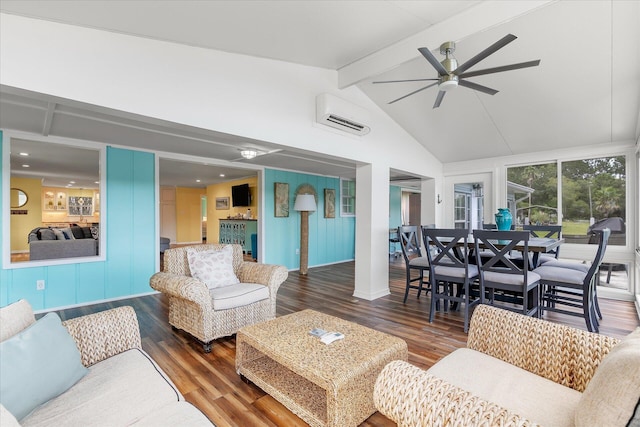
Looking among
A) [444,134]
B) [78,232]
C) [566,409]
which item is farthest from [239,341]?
[78,232]

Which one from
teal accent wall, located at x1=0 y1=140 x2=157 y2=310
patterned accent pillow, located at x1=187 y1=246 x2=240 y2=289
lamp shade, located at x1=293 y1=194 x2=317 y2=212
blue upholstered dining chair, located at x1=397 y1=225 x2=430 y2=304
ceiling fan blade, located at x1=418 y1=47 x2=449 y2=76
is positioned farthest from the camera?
lamp shade, located at x1=293 y1=194 x2=317 y2=212

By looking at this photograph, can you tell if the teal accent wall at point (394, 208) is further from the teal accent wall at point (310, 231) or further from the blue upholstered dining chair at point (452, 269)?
the blue upholstered dining chair at point (452, 269)

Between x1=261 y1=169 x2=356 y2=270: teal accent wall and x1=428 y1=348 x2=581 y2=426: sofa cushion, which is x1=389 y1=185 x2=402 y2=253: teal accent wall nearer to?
x1=261 y1=169 x2=356 y2=270: teal accent wall

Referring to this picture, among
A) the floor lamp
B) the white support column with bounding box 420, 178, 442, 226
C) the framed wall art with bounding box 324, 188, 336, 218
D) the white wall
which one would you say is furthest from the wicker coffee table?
the framed wall art with bounding box 324, 188, 336, 218

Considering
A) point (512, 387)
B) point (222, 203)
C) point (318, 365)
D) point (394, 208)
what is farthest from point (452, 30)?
point (222, 203)

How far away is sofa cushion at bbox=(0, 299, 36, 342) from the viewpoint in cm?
120

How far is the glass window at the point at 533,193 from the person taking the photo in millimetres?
4613

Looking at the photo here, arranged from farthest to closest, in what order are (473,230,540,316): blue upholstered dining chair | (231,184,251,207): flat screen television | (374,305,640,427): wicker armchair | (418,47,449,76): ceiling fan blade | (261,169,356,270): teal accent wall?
(231,184,251,207): flat screen television < (261,169,356,270): teal accent wall < (473,230,540,316): blue upholstered dining chair < (418,47,449,76): ceiling fan blade < (374,305,640,427): wicker armchair

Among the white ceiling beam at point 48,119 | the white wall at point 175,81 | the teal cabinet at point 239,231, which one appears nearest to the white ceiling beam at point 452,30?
the white wall at point 175,81

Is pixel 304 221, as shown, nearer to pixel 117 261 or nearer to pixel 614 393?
pixel 117 261

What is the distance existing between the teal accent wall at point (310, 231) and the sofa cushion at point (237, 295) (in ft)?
9.63

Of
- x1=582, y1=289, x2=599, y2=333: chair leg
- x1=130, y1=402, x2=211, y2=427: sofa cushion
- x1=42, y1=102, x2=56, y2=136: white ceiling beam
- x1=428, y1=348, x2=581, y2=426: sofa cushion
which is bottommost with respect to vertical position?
x1=582, y1=289, x2=599, y2=333: chair leg

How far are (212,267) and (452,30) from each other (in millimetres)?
3011

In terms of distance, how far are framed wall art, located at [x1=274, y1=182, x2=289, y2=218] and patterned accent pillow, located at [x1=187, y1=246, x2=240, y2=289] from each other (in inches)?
119
